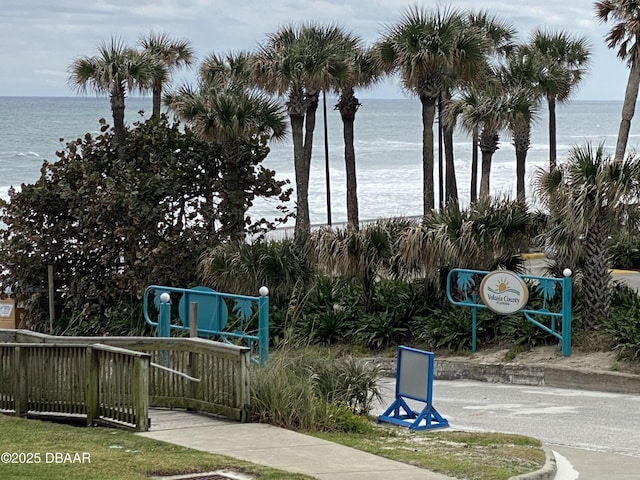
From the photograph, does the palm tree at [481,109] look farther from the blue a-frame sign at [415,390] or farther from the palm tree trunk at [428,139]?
the blue a-frame sign at [415,390]

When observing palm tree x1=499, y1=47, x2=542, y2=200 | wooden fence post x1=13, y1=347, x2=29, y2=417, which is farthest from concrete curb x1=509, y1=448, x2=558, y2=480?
palm tree x1=499, y1=47, x2=542, y2=200

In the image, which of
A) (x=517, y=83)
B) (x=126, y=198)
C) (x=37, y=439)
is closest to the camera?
(x=37, y=439)

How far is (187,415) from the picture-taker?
39.2 ft

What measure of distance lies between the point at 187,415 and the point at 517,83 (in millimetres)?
25606

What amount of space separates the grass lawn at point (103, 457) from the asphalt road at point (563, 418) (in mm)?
3131

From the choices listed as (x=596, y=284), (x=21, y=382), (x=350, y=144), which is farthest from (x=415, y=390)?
(x=350, y=144)

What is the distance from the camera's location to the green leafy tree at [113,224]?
2270 cm

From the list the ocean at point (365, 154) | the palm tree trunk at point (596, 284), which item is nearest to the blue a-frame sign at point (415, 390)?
the palm tree trunk at point (596, 284)

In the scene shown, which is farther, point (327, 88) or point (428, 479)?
point (327, 88)

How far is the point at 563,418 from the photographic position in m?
13.9

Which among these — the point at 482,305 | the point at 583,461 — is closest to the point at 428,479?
the point at 583,461

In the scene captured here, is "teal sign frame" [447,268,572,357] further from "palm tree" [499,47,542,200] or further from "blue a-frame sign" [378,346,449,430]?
"blue a-frame sign" [378,346,449,430]

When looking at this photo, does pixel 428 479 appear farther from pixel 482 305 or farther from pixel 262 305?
pixel 482 305

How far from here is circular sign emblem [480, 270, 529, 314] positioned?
59.6 ft
